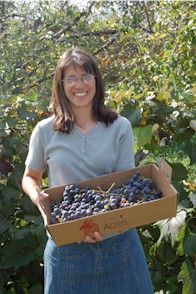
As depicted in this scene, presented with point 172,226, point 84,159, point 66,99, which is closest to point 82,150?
point 84,159

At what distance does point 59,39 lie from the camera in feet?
16.9

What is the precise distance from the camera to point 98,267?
167 centimetres

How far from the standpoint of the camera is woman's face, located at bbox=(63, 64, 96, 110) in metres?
1.66

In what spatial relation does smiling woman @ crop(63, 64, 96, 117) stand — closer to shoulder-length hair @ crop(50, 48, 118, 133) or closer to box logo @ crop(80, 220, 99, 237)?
shoulder-length hair @ crop(50, 48, 118, 133)

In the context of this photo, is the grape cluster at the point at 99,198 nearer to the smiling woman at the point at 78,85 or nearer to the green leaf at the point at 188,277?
the smiling woman at the point at 78,85

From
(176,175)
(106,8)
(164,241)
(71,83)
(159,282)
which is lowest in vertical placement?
(159,282)

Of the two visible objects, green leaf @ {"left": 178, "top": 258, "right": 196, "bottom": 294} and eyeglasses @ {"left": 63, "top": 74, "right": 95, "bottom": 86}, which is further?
green leaf @ {"left": 178, "top": 258, "right": 196, "bottom": 294}

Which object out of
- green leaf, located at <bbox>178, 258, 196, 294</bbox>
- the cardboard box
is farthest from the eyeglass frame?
green leaf, located at <bbox>178, 258, 196, 294</bbox>

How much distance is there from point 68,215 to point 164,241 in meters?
0.86

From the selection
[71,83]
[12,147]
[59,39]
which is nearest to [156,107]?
[71,83]

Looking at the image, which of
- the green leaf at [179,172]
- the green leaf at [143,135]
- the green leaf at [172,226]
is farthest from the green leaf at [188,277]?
the green leaf at [143,135]

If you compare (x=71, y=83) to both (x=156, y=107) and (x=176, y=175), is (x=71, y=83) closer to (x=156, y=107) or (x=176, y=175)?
(x=156, y=107)

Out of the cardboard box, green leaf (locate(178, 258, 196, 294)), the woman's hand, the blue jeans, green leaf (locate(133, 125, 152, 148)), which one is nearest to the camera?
the cardboard box

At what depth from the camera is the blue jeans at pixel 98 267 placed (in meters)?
1.65
